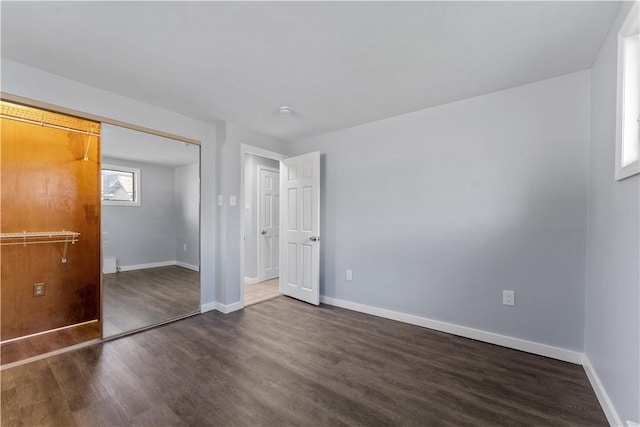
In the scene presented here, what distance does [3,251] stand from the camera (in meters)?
2.55

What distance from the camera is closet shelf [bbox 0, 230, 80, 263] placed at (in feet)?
8.36

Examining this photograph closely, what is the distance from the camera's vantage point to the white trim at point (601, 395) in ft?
4.95

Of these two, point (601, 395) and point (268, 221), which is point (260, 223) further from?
point (601, 395)

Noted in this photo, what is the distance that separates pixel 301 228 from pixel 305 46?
7.85ft

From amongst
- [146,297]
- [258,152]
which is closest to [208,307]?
[146,297]

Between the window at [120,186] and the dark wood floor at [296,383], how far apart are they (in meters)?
1.36

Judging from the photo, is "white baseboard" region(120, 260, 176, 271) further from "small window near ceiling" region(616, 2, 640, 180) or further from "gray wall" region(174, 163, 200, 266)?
"small window near ceiling" region(616, 2, 640, 180)

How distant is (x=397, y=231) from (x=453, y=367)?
1401 millimetres

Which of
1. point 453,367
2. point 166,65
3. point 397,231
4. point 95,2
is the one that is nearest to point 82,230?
point 166,65

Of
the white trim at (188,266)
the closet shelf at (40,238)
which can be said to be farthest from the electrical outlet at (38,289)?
the white trim at (188,266)

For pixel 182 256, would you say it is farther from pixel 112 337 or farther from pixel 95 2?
pixel 95 2

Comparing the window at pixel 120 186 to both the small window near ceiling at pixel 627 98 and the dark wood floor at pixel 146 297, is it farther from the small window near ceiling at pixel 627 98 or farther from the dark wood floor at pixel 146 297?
the small window near ceiling at pixel 627 98

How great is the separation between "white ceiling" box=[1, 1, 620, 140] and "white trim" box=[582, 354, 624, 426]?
2231mm

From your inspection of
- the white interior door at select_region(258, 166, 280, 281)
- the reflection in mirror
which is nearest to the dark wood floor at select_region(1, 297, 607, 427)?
the reflection in mirror
